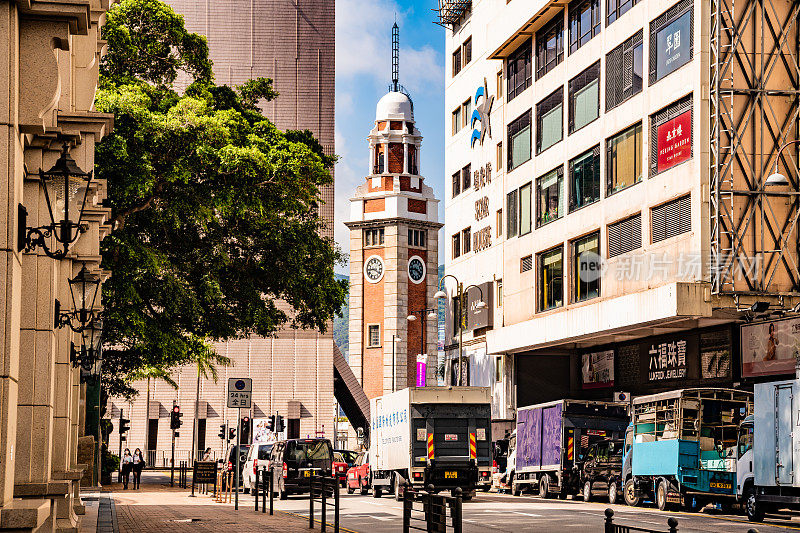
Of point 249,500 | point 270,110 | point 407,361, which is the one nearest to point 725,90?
point 249,500

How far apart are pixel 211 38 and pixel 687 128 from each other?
54596 millimetres

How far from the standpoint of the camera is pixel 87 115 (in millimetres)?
14555

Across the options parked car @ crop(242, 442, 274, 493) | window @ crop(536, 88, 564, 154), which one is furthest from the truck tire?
window @ crop(536, 88, 564, 154)

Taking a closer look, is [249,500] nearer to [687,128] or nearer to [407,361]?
[687,128]

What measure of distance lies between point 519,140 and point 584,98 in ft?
26.3

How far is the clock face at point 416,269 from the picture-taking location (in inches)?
4230

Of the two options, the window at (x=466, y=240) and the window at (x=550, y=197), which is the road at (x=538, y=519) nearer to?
the window at (x=550, y=197)

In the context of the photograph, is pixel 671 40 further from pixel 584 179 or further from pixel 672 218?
pixel 584 179

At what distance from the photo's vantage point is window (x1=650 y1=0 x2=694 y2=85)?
40594 mm

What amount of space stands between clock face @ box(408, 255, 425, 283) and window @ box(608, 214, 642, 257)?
201ft

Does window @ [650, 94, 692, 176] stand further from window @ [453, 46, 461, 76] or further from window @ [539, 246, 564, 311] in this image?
window @ [453, 46, 461, 76]

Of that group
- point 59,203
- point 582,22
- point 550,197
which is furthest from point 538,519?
point 582,22

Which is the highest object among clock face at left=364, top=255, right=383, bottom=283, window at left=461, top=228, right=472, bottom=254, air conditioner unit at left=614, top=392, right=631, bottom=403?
clock face at left=364, top=255, right=383, bottom=283

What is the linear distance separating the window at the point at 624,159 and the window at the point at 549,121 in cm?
526
